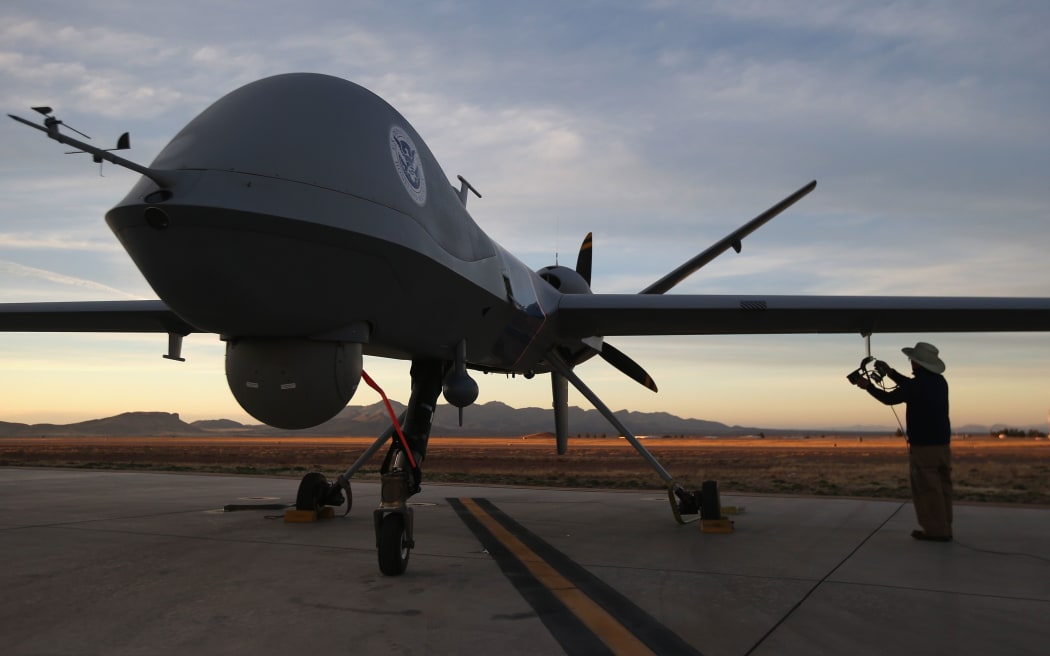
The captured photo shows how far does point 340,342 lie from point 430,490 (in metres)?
9.39

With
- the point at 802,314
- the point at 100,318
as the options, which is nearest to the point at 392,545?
the point at 802,314

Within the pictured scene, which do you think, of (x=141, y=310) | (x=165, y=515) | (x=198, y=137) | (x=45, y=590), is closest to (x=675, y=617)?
(x=198, y=137)

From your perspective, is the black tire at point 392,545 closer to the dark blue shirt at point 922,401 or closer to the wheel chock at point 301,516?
the wheel chock at point 301,516

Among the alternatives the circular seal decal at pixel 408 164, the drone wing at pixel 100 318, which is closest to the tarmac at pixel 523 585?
the drone wing at pixel 100 318

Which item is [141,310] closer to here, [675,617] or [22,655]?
[22,655]

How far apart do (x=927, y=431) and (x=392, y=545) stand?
5682mm

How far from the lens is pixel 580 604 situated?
4492 millimetres

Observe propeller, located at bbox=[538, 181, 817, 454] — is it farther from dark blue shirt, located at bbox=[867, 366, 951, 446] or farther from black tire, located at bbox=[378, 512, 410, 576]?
black tire, located at bbox=[378, 512, 410, 576]

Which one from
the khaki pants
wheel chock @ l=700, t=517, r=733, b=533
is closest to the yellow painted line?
wheel chock @ l=700, t=517, r=733, b=533

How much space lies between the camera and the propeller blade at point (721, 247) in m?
10.7

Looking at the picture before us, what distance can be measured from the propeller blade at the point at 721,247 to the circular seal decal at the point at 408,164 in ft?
20.2

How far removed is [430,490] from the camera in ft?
44.8

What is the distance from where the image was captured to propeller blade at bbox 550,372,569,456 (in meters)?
11.6

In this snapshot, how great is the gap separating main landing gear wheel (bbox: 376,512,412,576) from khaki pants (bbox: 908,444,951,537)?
525cm
